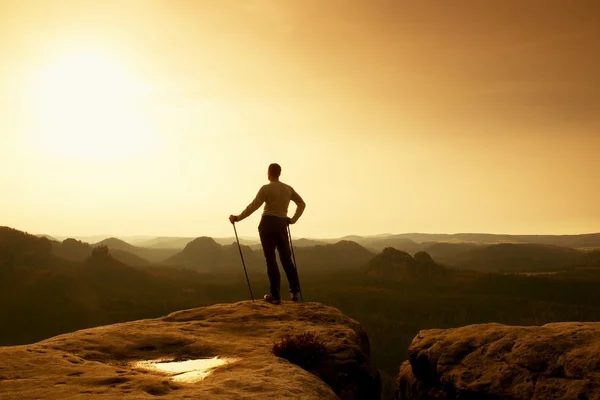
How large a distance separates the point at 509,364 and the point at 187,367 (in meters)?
6.07

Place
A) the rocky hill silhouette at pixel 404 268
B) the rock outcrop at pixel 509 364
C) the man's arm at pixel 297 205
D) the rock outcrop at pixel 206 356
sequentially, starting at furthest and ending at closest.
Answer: the rocky hill silhouette at pixel 404 268, the man's arm at pixel 297 205, the rock outcrop at pixel 509 364, the rock outcrop at pixel 206 356

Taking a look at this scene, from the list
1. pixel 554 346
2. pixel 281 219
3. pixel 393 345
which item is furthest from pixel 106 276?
pixel 554 346

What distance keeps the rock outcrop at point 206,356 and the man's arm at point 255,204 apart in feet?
9.34

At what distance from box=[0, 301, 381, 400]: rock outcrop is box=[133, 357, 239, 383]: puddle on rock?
0.59ft

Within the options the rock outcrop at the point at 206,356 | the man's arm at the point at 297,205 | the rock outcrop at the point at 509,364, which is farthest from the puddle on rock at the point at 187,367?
the man's arm at the point at 297,205

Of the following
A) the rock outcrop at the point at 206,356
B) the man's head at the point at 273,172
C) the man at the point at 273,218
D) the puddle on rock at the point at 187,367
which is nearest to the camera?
the rock outcrop at the point at 206,356

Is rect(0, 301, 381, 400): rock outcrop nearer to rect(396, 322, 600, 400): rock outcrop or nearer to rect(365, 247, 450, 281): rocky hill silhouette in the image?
rect(396, 322, 600, 400): rock outcrop

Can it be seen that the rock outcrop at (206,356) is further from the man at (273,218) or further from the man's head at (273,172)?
the man's head at (273,172)

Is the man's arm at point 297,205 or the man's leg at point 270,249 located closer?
the man's leg at point 270,249

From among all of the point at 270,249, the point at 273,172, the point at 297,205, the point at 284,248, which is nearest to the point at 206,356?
the point at 270,249

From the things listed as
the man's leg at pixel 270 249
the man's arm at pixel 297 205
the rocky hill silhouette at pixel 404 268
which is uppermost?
the man's arm at pixel 297 205

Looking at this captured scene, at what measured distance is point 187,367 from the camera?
738 cm

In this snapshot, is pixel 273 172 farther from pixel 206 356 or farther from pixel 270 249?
pixel 206 356

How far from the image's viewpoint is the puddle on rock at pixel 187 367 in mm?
6715
